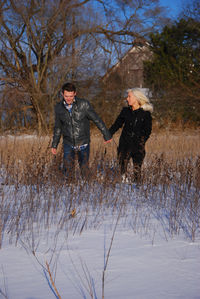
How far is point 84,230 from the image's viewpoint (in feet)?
9.83

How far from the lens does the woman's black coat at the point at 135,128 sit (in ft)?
16.4

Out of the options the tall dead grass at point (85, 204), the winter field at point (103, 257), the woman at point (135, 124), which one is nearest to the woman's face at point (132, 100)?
the woman at point (135, 124)

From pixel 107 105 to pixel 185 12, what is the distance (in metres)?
6.18

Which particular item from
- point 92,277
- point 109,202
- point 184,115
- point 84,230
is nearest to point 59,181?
point 109,202

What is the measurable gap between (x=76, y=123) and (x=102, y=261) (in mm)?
2671

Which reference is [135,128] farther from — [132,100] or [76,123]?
[76,123]

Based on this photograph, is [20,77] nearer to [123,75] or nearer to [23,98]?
[23,98]

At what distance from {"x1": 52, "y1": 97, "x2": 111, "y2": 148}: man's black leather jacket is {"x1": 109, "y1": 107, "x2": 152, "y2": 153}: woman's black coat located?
1.55 ft

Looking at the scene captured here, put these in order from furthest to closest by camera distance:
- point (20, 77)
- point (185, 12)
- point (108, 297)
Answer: point (20, 77), point (185, 12), point (108, 297)

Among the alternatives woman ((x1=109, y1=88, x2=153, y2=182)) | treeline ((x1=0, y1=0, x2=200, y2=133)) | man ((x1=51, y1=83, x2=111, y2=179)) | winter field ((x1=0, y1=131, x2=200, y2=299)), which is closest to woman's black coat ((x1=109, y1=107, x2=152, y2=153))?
woman ((x1=109, y1=88, x2=153, y2=182))

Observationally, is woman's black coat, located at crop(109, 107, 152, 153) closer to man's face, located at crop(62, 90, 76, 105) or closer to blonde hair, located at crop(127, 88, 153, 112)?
blonde hair, located at crop(127, 88, 153, 112)

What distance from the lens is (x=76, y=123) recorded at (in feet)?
15.4

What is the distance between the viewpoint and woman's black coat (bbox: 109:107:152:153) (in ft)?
16.4

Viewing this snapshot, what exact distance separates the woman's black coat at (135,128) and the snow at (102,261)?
190 centimetres
